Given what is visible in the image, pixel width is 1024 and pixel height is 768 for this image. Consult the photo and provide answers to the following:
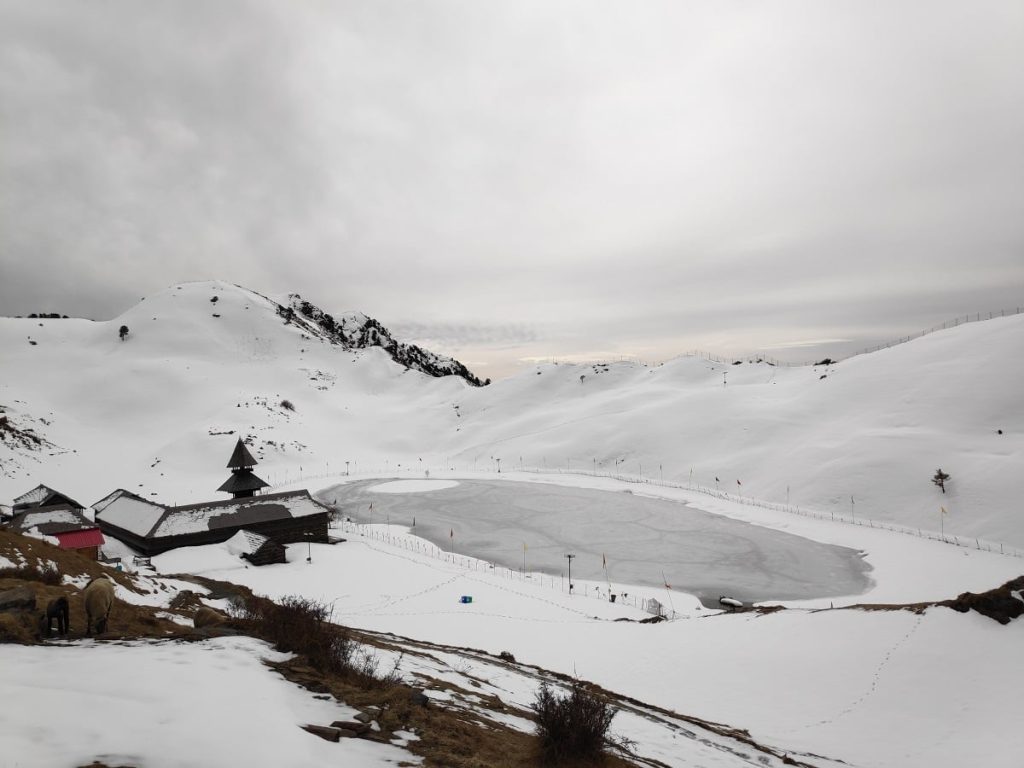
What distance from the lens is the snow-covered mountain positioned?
55.0 meters

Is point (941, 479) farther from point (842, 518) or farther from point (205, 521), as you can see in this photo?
point (205, 521)

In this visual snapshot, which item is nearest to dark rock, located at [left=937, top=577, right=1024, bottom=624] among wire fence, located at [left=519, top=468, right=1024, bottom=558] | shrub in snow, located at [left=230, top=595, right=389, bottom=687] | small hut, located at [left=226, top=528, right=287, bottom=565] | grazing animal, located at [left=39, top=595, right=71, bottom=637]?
shrub in snow, located at [left=230, top=595, right=389, bottom=687]

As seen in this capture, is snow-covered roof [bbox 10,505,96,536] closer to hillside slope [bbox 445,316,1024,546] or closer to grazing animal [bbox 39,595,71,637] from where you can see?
grazing animal [bbox 39,595,71,637]

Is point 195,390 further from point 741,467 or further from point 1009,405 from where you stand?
point 1009,405

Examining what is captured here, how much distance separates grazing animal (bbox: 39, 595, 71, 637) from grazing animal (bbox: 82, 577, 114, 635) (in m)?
0.29

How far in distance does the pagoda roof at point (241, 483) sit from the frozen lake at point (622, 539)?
11829mm

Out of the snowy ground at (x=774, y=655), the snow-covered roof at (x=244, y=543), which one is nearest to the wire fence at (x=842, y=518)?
the snowy ground at (x=774, y=655)

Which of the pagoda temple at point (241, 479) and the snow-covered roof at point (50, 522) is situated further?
the pagoda temple at point (241, 479)

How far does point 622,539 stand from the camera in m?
46.6

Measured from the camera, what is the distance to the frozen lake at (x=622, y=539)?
36.2 m

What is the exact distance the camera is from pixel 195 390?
11038cm

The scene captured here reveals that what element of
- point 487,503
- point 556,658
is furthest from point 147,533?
point 487,503

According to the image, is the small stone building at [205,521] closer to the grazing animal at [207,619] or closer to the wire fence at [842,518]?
the grazing animal at [207,619]

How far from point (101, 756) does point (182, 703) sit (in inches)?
51.8
